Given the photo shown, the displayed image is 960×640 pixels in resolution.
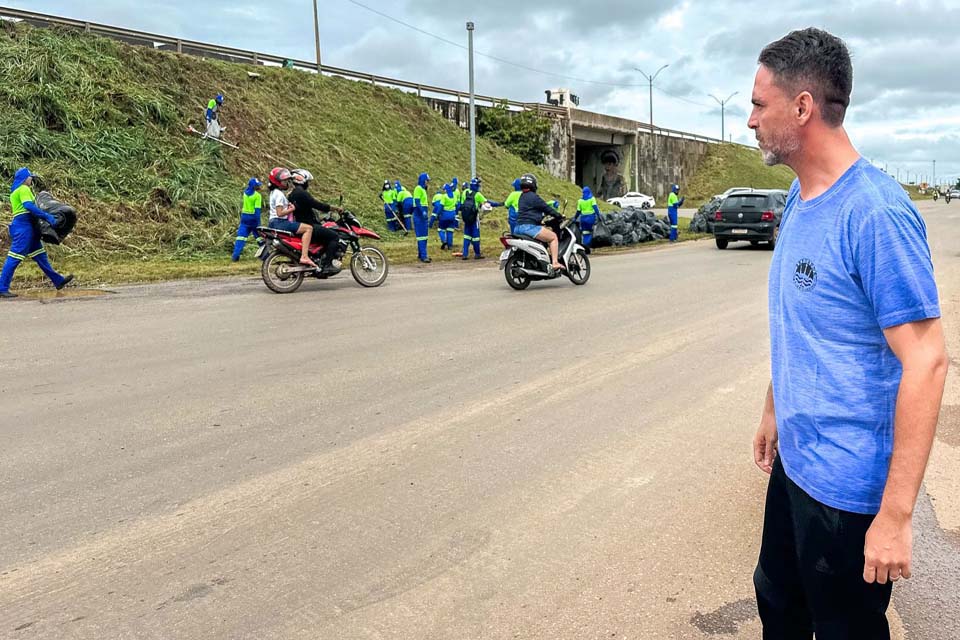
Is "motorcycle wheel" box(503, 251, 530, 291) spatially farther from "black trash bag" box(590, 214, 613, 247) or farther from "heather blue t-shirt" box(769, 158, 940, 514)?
"heather blue t-shirt" box(769, 158, 940, 514)

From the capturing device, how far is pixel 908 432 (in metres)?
1.74

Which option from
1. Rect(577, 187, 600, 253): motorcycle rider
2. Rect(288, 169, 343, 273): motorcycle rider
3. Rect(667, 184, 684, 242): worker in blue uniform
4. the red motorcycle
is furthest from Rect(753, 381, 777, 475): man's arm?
Rect(667, 184, 684, 242): worker in blue uniform

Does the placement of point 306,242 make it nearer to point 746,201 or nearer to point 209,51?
point 746,201

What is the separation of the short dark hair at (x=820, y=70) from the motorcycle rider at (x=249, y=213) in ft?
49.9

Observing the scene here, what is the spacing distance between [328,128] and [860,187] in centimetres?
3306

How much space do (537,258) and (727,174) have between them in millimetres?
60436

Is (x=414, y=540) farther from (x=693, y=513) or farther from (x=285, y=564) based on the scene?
(x=693, y=513)

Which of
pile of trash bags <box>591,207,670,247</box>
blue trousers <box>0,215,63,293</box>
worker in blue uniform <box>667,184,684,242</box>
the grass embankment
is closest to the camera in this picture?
blue trousers <box>0,215,63,293</box>

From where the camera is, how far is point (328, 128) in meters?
33.2

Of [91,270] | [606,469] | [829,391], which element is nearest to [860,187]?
[829,391]

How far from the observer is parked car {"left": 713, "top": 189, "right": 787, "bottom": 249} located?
21016mm

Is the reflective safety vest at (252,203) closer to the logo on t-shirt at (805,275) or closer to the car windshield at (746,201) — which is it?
the car windshield at (746,201)

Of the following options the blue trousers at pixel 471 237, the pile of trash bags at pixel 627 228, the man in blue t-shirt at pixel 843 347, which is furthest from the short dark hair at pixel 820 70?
the pile of trash bags at pixel 627 228

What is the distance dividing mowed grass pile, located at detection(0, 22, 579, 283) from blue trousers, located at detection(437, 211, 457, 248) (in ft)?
4.08
